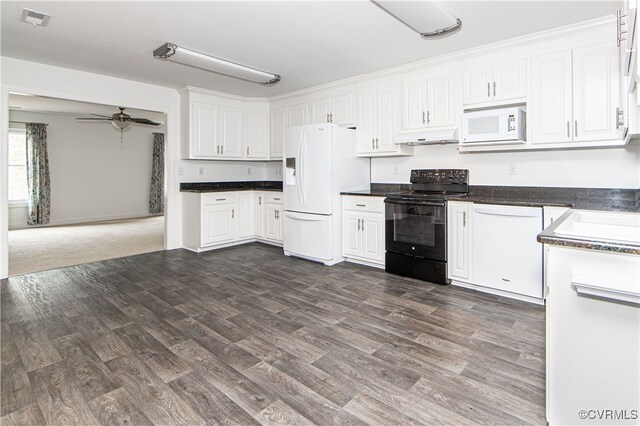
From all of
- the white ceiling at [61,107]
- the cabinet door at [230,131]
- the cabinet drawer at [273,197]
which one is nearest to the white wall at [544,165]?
the cabinet drawer at [273,197]

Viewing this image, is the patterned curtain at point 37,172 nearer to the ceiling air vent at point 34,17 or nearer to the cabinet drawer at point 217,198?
the cabinet drawer at point 217,198

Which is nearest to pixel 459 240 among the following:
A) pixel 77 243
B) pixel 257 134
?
pixel 257 134

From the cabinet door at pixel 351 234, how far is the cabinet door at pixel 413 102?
47.6 inches

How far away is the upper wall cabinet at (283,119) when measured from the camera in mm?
5281

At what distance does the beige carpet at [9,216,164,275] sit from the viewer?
4688 mm

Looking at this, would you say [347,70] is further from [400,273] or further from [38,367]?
[38,367]

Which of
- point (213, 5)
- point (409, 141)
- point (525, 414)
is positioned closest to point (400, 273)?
point (409, 141)

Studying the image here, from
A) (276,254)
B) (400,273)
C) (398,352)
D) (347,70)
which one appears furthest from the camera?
(276,254)

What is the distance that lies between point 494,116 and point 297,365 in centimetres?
284

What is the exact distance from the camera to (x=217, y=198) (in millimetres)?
5309

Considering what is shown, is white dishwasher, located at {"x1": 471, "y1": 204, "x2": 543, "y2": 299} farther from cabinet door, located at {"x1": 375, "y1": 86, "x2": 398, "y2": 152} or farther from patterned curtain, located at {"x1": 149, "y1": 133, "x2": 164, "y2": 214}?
patterned curtain, located at {"x1": 149, "y1": 133, "x2": 164, "y2": 214}

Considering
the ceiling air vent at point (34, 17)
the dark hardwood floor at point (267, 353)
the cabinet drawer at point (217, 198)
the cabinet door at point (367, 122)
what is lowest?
the dark hardwood floor at point (267, 353)

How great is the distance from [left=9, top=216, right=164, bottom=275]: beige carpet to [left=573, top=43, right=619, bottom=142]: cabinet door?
541cm

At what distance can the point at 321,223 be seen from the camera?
444cm
